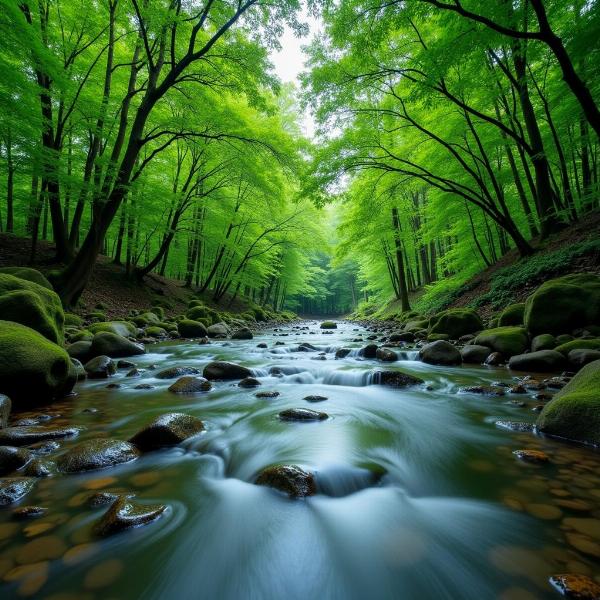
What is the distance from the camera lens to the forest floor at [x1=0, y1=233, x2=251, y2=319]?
11.2 meters

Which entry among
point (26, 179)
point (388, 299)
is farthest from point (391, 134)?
point (388, 299)

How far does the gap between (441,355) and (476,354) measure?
623 millimetres

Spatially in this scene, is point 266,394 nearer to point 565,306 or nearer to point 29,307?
point 29,307

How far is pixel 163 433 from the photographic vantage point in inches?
110

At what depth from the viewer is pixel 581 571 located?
1386 mm

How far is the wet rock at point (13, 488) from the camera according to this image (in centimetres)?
190

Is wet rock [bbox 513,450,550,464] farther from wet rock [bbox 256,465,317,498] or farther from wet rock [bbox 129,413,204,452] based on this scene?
wet rock [bbox 129,413,204,452]

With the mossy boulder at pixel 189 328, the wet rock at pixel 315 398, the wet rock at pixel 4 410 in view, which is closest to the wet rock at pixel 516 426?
the wet rock at pixel 315 398

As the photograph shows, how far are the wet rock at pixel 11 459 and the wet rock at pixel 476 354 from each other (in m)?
6.62

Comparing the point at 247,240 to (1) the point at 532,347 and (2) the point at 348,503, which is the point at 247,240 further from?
(2) the point at 348,503

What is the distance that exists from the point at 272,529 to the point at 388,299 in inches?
1095

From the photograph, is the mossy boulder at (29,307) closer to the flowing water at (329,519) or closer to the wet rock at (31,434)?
the flowing water at (329,519)

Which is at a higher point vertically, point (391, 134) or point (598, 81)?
point (391, 134)

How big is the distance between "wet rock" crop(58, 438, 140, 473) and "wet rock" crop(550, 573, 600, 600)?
8.38 ft
